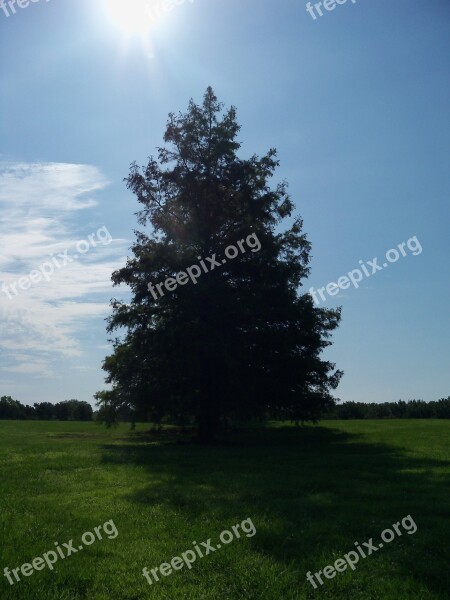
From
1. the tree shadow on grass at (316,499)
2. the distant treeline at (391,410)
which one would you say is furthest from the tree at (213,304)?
the distant treeline at (391,410)

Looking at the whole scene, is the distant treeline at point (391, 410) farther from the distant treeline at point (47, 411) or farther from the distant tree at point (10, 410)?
the distant tree at point (10, 410)

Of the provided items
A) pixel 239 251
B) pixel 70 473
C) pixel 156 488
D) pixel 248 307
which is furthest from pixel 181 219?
pixel 156 488

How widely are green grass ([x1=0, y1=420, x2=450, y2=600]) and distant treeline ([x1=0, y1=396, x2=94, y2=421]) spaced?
56719 mm

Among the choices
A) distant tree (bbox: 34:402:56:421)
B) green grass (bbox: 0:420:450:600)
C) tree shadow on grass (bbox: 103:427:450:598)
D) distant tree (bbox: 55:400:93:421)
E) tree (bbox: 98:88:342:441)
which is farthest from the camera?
distant tree (bbox: 34:402:56:421)

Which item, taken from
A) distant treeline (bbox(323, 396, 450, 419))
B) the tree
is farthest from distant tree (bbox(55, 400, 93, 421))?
the tree

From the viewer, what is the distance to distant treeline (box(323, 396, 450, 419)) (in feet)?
188

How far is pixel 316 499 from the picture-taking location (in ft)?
35.9

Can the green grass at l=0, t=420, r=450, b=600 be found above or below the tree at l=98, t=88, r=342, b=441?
below

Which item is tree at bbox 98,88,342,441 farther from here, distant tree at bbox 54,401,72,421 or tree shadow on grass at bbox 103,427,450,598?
distant tree at bbox 54,401,72,421

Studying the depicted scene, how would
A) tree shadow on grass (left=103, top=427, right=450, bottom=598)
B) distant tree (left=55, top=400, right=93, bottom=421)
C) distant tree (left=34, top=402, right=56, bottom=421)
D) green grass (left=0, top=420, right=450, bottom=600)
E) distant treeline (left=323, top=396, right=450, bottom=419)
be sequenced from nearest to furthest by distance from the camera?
1. green grass (left=0, top=420, right=450, bottom=600)
2. tree shadow on grass (left=103, top=427, right=450, bottom=598)
3. distant treeline (left=323, top=396, right=450, bottom=419)
4. distant tree (left=55, top=400, right=93, bottom=421)
5. distant tree (left=34, top=402, right=56, bottom=421)

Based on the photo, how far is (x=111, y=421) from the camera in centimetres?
3047

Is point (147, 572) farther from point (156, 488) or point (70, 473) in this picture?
point (70, 473)

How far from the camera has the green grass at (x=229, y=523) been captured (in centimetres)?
668

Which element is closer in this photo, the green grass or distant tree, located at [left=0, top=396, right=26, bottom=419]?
the green grass
